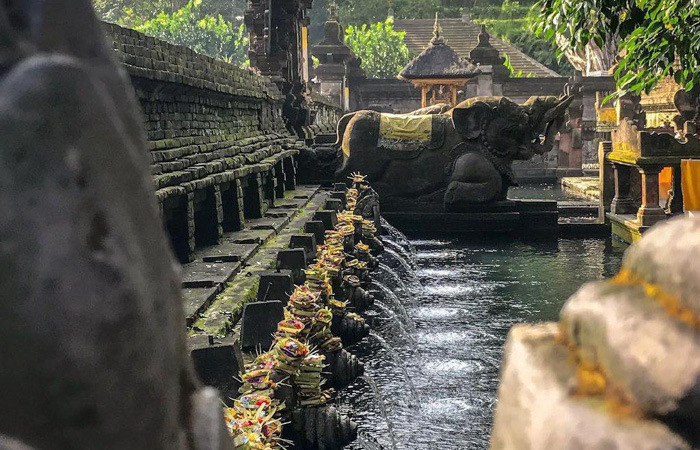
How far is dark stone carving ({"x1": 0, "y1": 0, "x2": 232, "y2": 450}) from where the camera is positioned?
883 mm

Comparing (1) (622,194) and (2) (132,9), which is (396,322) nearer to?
(1) (622,194)

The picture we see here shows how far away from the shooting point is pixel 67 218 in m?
0.90

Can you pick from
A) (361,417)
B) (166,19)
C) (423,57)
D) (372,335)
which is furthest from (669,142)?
(166,19)

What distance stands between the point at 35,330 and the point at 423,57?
26535mm

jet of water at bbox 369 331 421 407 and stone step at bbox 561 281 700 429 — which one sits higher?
stone step at bbox 561 281 700 429

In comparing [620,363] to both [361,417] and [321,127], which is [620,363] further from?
[321,127]

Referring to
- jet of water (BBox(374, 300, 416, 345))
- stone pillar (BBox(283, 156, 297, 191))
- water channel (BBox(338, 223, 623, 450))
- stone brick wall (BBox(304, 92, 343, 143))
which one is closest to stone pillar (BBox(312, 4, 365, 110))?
stone brick wall (BBox(304, 92, 343, 143))

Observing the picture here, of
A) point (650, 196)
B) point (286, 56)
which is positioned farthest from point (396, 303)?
point (286, 56)

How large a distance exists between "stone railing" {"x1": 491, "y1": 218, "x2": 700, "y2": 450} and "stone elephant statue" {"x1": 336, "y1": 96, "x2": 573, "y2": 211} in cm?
1324

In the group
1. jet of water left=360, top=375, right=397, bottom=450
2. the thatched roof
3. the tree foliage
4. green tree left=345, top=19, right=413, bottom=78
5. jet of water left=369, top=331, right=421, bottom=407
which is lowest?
jet of water left=369, top=331, right=421, bottom=407

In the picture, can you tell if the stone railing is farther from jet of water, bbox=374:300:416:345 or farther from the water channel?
jet of water, bbox=374:300:416:345

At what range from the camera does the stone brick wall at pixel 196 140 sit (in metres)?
6.85

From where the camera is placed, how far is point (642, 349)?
33.1 inches

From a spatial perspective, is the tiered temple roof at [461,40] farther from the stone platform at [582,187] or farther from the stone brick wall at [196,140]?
the stone brick wall at [196,140]
